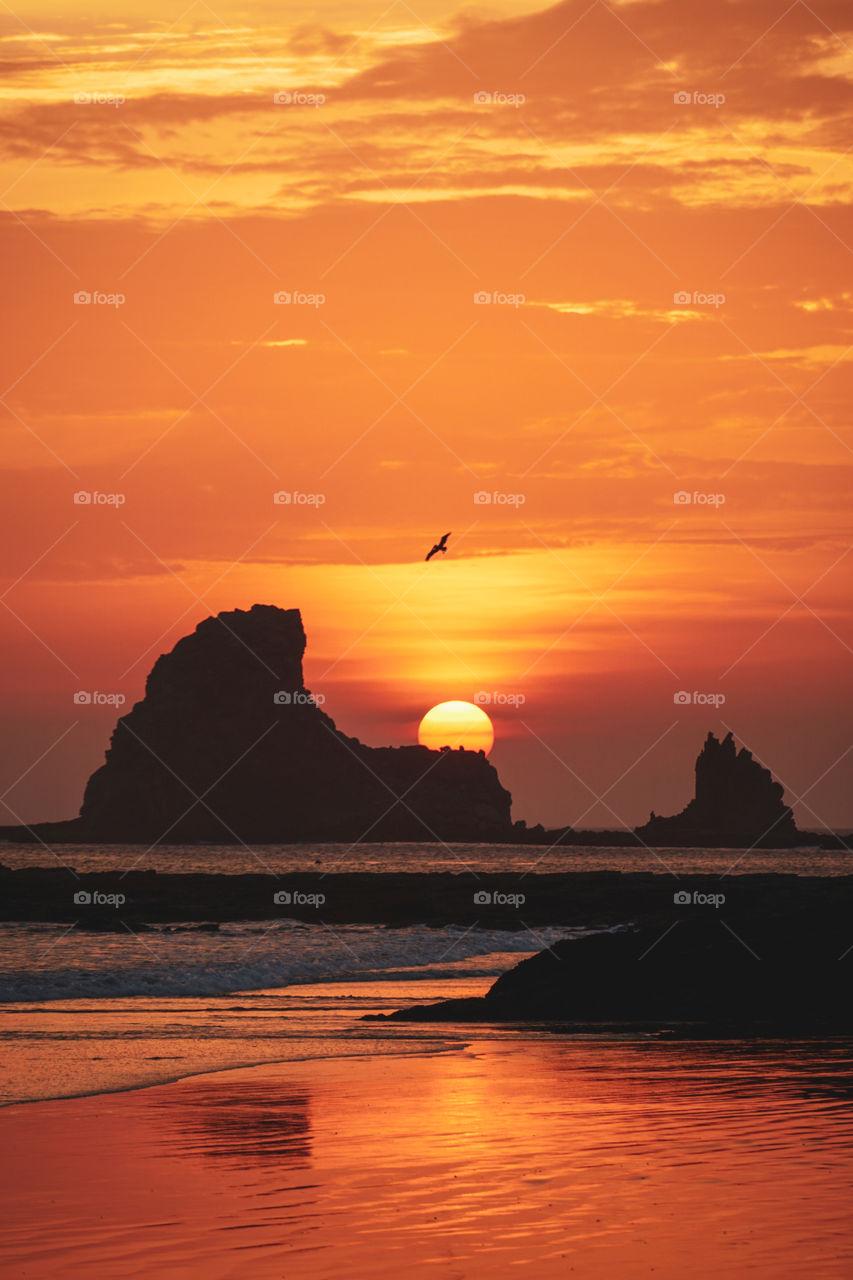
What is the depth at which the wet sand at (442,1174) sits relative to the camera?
9.76 meters

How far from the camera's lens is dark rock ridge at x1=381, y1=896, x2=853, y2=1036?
1002 inches

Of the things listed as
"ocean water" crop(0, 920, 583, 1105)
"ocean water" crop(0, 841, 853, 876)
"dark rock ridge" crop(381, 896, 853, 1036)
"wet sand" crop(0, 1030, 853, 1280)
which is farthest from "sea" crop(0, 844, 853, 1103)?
"ocean water" crop(0, 841, 853, 876)

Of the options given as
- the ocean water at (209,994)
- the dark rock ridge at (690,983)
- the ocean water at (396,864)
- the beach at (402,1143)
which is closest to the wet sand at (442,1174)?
the beach at (402,1143)

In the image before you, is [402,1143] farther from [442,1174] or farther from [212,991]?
[212,991]

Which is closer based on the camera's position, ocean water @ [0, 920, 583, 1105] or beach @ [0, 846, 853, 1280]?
beach @ [0, 846, 853, 1280]

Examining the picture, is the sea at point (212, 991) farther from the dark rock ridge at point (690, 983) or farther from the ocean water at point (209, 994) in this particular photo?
the dark rock ridge at point (690, 983)

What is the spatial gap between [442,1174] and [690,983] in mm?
15304

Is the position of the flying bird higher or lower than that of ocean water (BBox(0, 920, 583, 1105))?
higher

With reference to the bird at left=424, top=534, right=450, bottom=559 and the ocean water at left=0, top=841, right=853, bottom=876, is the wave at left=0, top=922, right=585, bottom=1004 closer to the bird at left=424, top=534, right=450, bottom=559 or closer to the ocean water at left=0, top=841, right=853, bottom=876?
the bird at left=424, top=534, right=450, bottom=559

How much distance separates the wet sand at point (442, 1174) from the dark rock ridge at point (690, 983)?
5939 mm

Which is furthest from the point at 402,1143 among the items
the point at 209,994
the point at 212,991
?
the point at 212,991

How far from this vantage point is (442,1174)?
12.5 m

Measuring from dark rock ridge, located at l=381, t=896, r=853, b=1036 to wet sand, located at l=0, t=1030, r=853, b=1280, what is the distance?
5939 mm

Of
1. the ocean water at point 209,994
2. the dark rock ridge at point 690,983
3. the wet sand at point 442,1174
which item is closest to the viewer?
the wet sand at point 442,1174
